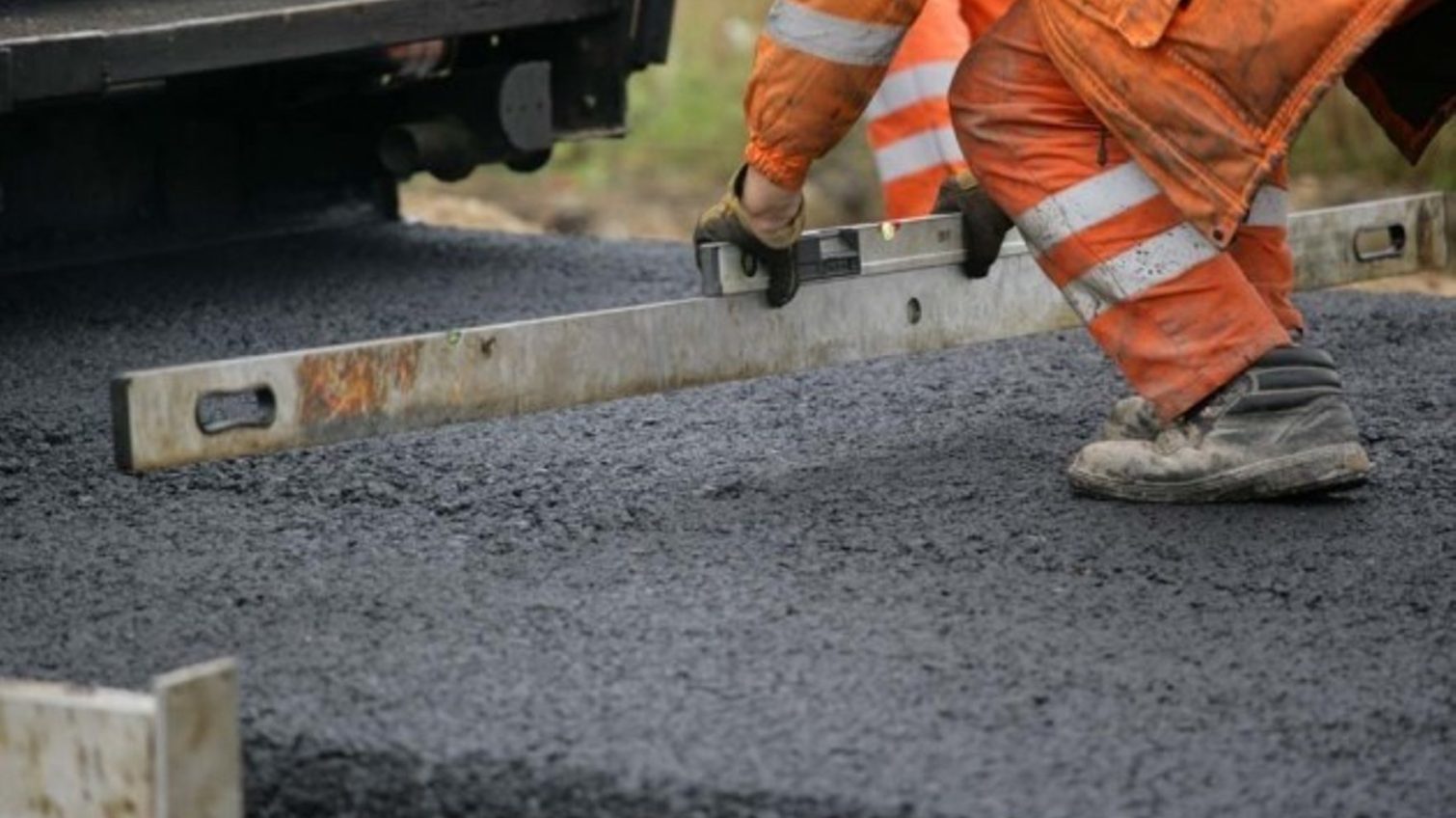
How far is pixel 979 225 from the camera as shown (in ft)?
13.7

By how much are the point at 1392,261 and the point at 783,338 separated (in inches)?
57.8

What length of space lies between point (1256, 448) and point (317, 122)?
9.41 ft

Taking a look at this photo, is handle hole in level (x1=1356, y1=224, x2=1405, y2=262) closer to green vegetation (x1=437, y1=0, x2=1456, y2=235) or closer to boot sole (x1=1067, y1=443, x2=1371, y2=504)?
boot sole (x1=1067, y1=443, x2=1371, y2=504)

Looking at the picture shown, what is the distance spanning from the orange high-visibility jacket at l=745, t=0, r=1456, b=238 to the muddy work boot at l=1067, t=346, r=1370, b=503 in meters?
0.30

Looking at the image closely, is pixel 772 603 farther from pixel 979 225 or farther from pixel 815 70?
pixel 979 225

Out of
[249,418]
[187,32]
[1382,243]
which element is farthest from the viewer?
[1382,243]

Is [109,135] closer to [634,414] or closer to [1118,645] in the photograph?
[634,414]

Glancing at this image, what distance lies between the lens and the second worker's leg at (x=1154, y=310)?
3.58 meters

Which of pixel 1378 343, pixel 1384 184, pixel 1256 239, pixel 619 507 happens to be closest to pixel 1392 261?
pixel 1378 343

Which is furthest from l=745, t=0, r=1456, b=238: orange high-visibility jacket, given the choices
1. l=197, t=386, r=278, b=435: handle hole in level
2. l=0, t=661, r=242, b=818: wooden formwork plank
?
l=0, t=661, r=242, b=818: wooden formwork plank

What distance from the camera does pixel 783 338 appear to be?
3.98 metres

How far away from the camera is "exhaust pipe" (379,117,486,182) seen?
561 cm

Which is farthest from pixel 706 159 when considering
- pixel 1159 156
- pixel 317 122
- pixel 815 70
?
pixel 1159 156

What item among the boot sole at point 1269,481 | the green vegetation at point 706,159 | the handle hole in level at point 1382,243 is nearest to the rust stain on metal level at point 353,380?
the boot sole at point 1269,481
